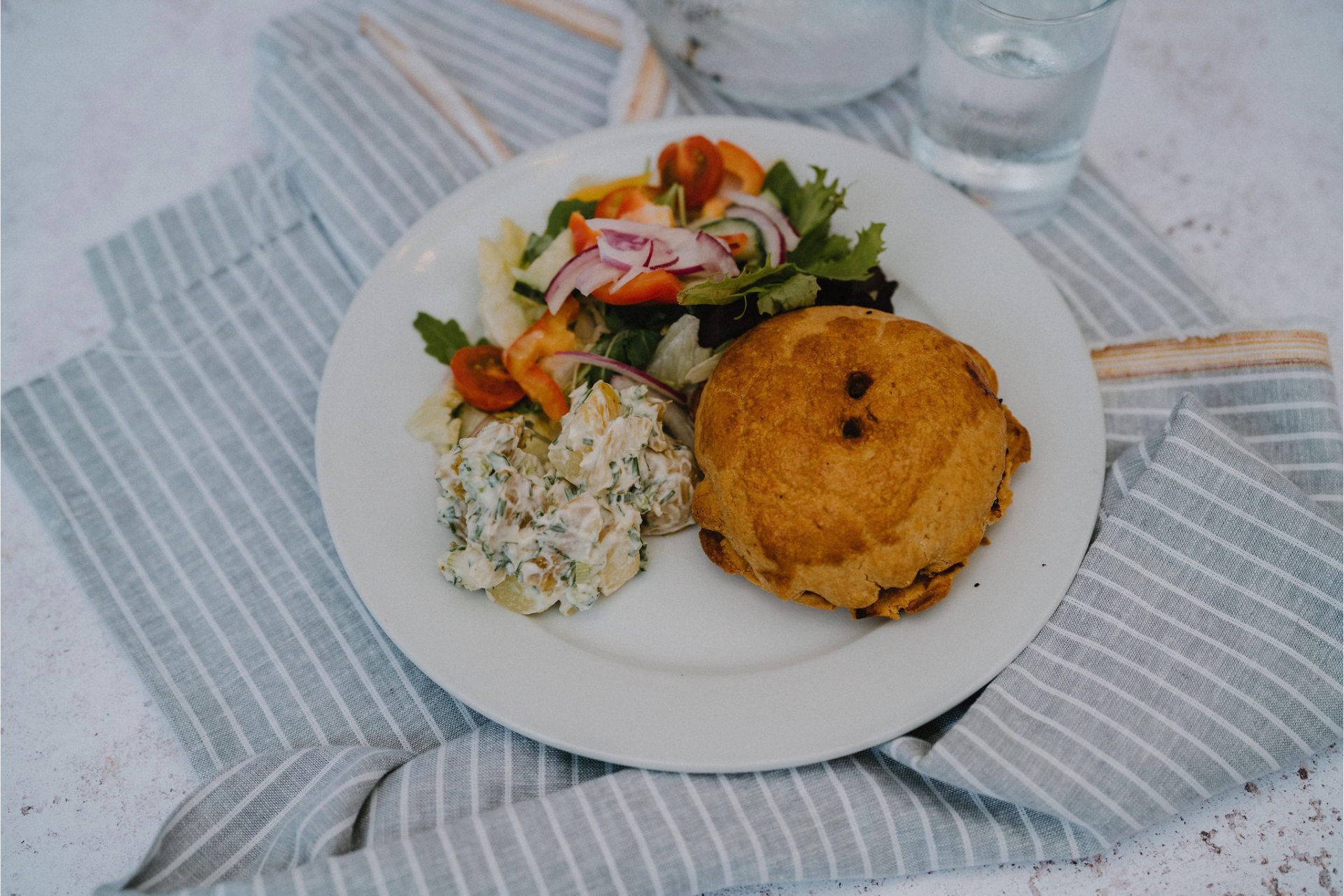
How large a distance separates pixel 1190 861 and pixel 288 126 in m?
3.77

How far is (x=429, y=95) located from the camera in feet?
11.9

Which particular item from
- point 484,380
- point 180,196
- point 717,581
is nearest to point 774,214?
point 484,380

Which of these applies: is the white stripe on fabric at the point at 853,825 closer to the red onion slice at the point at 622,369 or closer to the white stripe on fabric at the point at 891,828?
the white stripe on fabric at the point at 891,828

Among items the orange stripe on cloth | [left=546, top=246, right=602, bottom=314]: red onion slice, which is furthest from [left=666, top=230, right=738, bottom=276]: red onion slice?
the orange stripe on cloth

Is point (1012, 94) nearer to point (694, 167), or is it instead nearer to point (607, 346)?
point (694, 167)

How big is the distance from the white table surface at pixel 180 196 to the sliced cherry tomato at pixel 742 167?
1.49 meters

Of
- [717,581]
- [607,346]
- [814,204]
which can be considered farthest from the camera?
[814,204]

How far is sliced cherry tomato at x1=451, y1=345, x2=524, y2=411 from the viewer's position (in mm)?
2734

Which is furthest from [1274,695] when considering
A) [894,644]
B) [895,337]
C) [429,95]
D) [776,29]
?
[429,95]

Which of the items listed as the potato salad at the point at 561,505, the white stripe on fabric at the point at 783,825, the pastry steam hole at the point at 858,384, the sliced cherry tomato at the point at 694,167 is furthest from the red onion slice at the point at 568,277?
the white stripe on fabric at the point at 783,825

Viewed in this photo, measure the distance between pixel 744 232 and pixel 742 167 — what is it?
36 centimetres

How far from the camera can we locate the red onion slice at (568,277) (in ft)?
8.73

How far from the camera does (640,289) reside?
2627mm

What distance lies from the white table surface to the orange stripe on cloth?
23 centimetres
